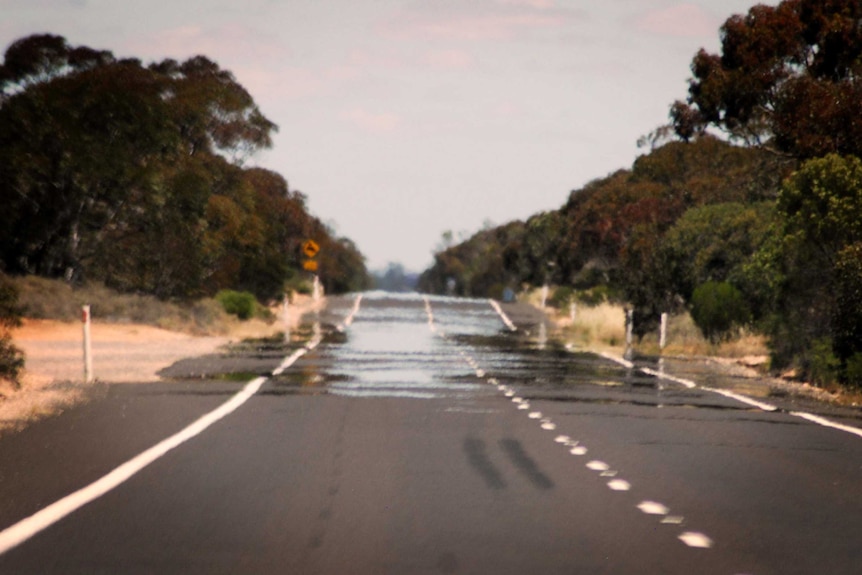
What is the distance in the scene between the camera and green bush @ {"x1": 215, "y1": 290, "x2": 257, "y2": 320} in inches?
1877

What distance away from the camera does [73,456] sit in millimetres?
12070

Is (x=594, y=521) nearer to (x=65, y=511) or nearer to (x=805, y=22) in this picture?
(x=65, y=511)

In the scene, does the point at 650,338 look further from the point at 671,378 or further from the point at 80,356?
the point at 80,356

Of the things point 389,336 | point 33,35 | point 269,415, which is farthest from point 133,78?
point 269,415

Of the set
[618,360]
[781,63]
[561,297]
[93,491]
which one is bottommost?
[93,491]

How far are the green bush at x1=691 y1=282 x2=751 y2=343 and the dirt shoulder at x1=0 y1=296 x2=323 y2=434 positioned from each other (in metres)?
12.8

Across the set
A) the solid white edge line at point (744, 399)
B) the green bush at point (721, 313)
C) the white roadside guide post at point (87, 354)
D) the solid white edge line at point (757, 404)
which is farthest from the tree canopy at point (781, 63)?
the white roadside guide post at point (87, 354)

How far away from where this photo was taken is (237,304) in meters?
48.3

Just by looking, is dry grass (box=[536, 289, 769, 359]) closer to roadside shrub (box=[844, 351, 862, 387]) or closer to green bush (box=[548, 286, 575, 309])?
roadside shrub (box=[844, 351, 862, 387])

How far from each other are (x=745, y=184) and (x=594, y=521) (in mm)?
43517

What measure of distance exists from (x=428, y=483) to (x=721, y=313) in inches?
1040

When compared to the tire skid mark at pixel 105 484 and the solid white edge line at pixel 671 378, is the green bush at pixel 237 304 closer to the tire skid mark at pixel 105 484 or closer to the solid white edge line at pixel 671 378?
the solid white edge line at pixel 671 378

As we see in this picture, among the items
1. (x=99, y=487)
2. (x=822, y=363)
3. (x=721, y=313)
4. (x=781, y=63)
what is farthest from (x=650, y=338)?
(x=99, y=487)

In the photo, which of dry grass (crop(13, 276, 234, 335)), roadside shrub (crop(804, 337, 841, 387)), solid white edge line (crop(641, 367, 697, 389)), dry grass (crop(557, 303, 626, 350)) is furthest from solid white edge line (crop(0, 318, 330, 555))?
dry grass (crop(13, 276, 234, 335))
